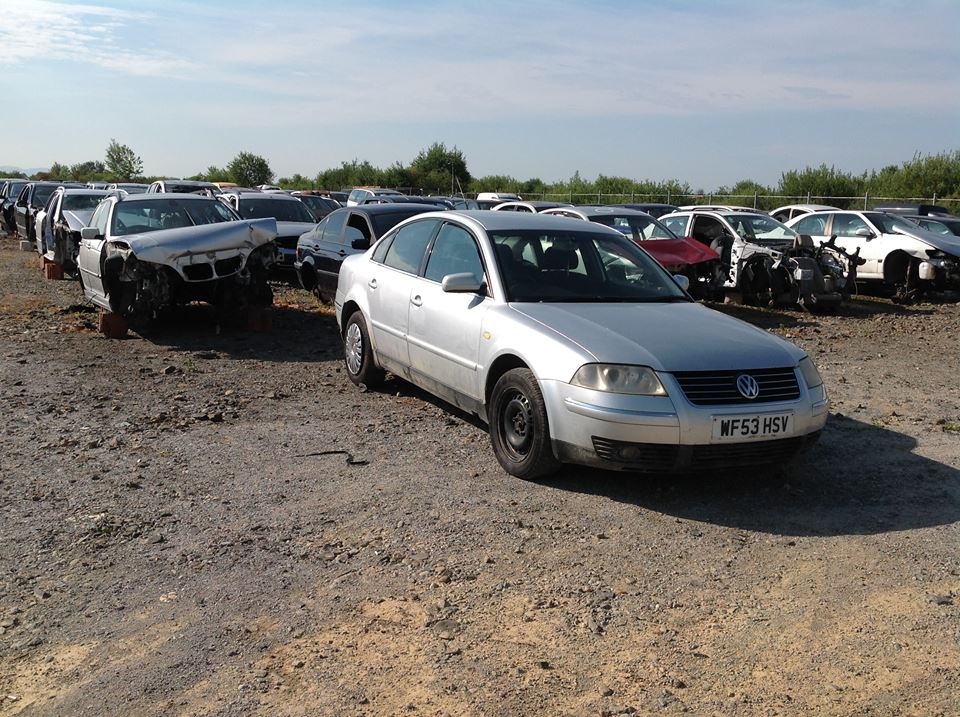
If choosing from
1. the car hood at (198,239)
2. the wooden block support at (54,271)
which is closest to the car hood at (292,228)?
the wooden block support at (54,271)

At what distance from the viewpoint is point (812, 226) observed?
18.9m

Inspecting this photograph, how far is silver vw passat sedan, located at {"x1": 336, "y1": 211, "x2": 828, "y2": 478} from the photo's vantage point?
211 inches

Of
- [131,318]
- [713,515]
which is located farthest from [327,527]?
[131,318]

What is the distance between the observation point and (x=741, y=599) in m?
4.28

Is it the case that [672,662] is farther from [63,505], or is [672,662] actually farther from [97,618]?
[63,505]

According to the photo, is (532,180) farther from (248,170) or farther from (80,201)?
(80,201)

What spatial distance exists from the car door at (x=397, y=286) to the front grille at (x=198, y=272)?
3520mm

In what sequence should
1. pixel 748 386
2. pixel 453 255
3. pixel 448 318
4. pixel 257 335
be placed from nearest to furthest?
pixel 748 386 < pixel 448 318 < pixel 453 255 < pixel 257 335

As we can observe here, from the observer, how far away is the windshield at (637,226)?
14716mm

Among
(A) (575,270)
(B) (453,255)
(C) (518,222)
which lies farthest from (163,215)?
(A) (575,270)

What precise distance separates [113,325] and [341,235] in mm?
3361

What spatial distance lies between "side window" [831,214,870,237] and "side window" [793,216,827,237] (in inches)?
8.3

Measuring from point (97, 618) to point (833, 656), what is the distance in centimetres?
302

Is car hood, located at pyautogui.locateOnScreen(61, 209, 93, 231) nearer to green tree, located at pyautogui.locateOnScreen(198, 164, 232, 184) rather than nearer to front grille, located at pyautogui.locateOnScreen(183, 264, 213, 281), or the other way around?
front grille, located at pyautogui.locateOnScreen(183, 264, 213, 281)
